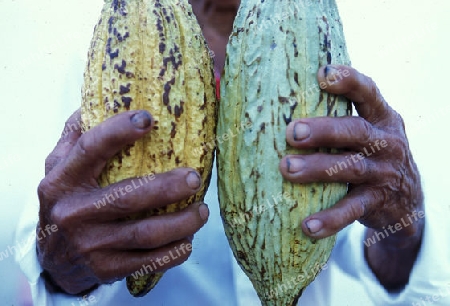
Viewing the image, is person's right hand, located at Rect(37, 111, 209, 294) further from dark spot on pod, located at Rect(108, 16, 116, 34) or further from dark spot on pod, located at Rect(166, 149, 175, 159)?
dark spot on pod, located at Rect(108, 16, 116, 34)

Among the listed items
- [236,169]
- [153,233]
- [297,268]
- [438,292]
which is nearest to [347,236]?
[438,292]

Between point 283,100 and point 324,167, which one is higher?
point 283,100

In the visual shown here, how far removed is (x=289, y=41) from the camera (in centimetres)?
97

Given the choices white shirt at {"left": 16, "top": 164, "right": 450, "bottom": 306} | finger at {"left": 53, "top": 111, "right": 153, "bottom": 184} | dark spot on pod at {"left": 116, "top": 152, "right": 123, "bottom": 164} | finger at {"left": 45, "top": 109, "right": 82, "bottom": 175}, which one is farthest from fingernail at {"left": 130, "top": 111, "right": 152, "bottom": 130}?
white shirt at {"left": 16, "top": 164, "right": 450, "bottom": 306}

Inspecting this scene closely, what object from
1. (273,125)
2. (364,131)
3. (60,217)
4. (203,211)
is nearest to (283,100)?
(273,125)

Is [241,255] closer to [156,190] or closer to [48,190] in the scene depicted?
[156,190]

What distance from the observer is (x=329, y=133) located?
2.94 ft

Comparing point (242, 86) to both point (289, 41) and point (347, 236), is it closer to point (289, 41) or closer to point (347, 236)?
point (289, 41)

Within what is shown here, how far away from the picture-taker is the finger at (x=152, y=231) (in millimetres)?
903

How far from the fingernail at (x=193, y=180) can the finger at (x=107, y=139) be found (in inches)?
4.4

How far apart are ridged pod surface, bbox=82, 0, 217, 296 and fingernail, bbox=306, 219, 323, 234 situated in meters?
0.24

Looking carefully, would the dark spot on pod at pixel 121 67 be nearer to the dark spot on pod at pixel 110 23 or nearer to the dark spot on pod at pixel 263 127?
the dark spot on pod at pixel 110 23

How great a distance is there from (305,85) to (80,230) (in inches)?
20.2

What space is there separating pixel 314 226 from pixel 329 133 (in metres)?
0.18
